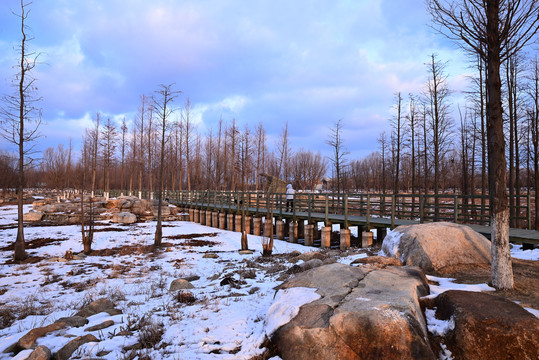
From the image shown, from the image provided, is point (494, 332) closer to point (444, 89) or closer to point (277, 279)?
point (277, 279)

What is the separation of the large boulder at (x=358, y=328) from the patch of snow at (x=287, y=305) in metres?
0.08

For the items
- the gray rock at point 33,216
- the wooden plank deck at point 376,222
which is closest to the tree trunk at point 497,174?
the wooden plank deck at point 376,222

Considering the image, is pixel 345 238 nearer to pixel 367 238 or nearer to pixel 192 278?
pixel 367 238

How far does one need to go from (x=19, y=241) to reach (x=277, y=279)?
1097cm

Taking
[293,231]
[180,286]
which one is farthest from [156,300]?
[293,231]

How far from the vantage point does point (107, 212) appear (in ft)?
84.5

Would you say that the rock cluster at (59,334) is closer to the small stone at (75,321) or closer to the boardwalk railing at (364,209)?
the small stone at (75,321)

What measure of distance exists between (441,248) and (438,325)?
2911 millimetres

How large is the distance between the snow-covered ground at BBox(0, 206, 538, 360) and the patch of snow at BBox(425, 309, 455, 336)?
3 cm

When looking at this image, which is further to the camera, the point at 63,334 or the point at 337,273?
the point at 337,273

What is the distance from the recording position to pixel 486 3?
4.41 meters

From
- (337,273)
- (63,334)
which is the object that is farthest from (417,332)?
(63,334)

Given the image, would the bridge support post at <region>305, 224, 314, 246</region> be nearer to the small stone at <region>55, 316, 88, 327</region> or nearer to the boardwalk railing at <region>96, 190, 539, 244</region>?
the boardwalk railing at <region>96, 190, 539, 244</region>

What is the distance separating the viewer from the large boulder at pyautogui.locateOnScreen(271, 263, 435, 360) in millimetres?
2771
